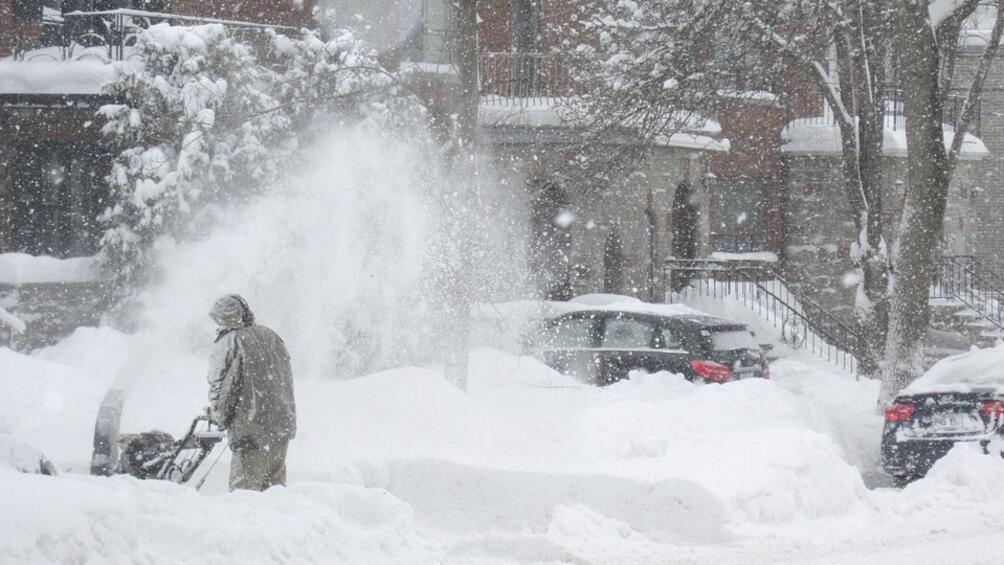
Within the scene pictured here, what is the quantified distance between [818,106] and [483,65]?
987cm

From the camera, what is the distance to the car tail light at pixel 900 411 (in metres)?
10.6

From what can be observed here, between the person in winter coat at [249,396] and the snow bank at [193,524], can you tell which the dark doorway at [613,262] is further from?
the snow bank at [193,524]

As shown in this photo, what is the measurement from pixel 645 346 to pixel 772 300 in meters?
10.3

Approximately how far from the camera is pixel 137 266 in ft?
54.7

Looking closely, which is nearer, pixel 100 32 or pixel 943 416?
pixel 943 416

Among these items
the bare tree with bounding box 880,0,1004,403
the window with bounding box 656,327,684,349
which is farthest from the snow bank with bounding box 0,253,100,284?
the bare tree with bounding box 880,0,1004,403

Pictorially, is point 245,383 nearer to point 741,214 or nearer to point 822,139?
point 822,139

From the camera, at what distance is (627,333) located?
15.0 meters

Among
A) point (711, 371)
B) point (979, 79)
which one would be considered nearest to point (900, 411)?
point (711, 371)

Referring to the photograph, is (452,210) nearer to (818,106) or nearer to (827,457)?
(827,457)

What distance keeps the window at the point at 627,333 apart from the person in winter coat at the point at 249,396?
771 cm

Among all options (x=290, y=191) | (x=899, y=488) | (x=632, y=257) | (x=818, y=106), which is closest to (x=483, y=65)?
(x=632, y=257)

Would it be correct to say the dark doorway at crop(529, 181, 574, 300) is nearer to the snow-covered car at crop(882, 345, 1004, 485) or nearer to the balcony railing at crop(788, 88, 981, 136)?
the balcony railing at crop(788, 88, 981, 136)

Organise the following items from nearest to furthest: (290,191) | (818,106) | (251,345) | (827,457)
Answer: (251,345)
(827,457)
(290,191)
(818,106)
